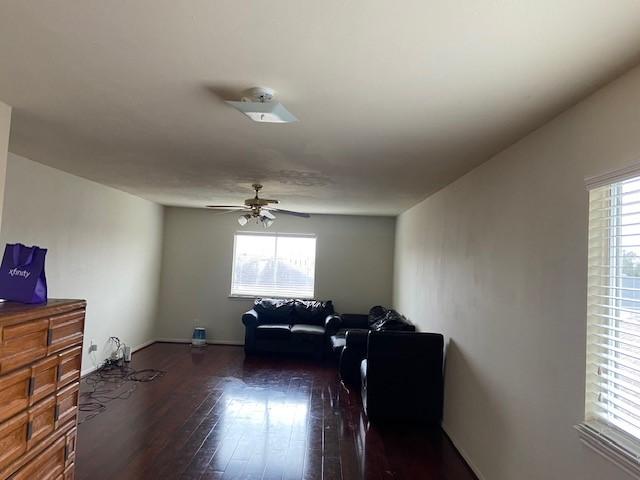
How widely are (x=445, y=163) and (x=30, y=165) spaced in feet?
12.7

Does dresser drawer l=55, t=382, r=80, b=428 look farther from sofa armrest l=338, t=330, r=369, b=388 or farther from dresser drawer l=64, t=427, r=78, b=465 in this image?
sofa armrest l=338, t=330, r=369, b=388

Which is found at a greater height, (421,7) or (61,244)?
(421,7)

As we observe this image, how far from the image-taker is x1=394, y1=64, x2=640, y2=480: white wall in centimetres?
184

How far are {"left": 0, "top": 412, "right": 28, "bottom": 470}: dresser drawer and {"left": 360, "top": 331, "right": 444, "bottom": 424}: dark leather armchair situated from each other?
2.77 metres

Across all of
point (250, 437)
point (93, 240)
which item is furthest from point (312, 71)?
point (93, 240)

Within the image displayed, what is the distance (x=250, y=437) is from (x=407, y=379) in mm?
1539

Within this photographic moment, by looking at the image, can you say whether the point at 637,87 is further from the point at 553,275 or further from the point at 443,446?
the point at 443,446

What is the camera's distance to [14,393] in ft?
5.76

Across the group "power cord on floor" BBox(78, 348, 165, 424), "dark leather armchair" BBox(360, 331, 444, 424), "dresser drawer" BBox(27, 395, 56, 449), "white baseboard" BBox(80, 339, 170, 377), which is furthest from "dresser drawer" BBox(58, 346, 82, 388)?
"white baseboard" BBox(80, 339, 170, 377)

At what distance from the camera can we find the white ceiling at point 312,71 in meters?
1.35

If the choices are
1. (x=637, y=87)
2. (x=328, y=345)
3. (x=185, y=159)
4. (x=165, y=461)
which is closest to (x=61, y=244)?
(x=185, y=159)

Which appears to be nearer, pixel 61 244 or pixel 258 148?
pixel 258 148

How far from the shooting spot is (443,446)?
11.2 feet

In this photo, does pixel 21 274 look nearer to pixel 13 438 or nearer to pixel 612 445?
pixel 13 438
